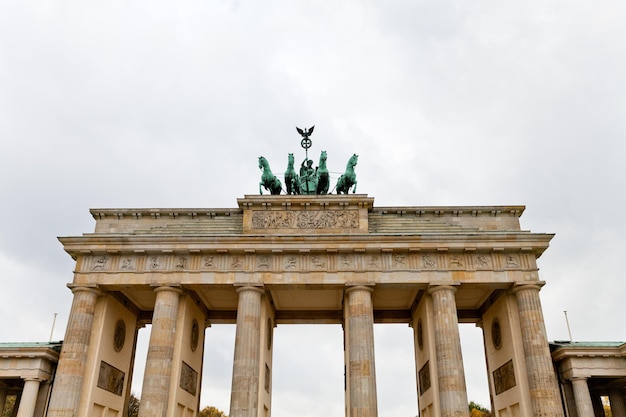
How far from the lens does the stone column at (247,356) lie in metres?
21.9

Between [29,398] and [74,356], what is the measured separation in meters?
2.69

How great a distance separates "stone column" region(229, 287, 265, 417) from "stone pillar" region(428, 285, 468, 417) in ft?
27.8

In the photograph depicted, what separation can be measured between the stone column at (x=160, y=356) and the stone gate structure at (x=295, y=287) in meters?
0.05

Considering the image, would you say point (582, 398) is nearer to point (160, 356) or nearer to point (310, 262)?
point (310, 262)

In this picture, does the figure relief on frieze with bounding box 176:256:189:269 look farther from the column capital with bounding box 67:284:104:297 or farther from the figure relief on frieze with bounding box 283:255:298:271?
the figure relief on frieze with bounding box 283:255:298:271

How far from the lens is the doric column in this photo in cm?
2235

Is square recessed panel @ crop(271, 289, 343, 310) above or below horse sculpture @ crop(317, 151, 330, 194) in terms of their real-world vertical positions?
below

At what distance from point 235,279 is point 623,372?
1888 cm

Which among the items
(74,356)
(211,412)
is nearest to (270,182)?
(74,356)

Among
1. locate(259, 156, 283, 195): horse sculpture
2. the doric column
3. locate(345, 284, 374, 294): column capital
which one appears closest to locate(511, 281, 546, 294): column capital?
the doric column

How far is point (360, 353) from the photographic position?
22766 mm

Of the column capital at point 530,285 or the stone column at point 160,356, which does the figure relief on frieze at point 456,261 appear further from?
the stone column at point 160,356

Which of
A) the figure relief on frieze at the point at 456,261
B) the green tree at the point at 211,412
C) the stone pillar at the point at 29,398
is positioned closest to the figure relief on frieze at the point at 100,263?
the stone pillar at the point at 29,398

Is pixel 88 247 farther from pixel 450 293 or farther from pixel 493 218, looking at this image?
pixel 493 218
